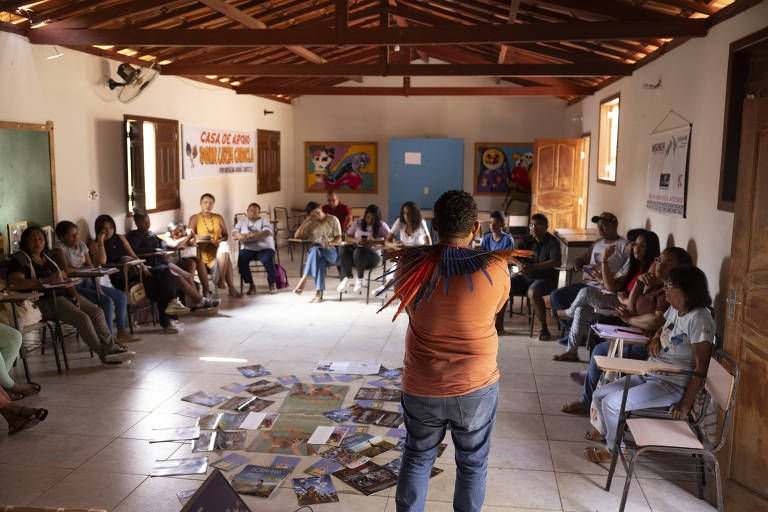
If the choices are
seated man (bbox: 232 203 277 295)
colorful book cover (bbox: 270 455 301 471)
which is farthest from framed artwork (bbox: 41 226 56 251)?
colorful book cover (bbox: 270 455 301 471)

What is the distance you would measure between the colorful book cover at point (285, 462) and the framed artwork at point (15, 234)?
3428mm

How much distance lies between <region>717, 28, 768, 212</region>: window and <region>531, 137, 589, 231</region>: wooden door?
5.66 metres

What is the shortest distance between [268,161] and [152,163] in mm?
3645

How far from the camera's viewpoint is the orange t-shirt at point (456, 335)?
232 cm

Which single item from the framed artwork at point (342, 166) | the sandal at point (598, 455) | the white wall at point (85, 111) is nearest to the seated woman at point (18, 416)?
the white wall at point (85, 111)

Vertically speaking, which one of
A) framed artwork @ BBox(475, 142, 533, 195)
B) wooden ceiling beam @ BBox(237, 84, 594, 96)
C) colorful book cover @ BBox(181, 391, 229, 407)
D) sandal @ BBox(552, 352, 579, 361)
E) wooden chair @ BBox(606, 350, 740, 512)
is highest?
wooden ceiling beam @ BBox(237, 84, 594, 96)

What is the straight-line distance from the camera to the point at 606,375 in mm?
4172

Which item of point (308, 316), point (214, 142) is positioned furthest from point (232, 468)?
point (214, 142)

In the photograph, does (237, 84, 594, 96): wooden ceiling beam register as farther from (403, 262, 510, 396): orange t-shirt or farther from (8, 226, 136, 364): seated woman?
(403, 262, 510, 396): orange t-shirt

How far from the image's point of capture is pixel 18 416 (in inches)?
160

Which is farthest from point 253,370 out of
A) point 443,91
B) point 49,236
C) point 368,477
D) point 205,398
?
point 443,91

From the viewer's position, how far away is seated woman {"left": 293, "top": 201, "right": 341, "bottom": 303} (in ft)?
26.2

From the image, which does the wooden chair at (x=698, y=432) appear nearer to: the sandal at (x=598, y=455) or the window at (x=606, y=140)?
the sandal at (x=598, y=455)

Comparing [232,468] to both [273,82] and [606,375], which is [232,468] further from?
[273,82]
